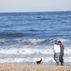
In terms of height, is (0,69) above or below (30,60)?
above

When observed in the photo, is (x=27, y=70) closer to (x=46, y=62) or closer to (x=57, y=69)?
(x=57, y=69)

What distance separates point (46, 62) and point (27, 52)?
388 centimetres

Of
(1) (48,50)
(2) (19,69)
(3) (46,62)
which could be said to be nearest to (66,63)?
(3) (46,62)

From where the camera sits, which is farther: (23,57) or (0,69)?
(23,57)

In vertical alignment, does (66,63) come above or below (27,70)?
below

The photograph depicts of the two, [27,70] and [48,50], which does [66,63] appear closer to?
[48,50]

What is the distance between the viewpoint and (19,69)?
16.4m

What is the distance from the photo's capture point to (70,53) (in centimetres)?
2561

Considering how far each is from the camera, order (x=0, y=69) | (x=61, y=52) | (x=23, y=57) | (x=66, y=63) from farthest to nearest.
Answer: (x=23, y=57) → (x=66, y=63) → (x=61, y=52) → (x=0, y=69)


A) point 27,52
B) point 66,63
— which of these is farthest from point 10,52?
point 66,63

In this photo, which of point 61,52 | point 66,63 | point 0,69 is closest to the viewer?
point 0,69

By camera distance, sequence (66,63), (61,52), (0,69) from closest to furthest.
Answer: (0,69), (61,52), (66,63)

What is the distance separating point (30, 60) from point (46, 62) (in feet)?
3.68

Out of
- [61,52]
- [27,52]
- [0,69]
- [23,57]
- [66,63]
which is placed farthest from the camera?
[27,52]
